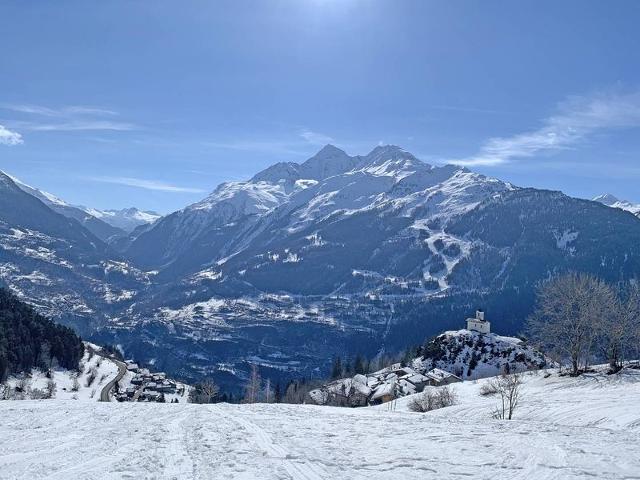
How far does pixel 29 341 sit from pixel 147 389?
118ft

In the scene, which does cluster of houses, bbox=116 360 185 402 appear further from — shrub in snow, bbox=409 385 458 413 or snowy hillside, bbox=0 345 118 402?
shrub in snow, bbox=409 385 458 413

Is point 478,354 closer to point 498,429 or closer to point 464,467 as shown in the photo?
point 498,429

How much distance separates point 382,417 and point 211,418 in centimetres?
1128

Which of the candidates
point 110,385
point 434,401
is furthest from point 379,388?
→ point 110,385

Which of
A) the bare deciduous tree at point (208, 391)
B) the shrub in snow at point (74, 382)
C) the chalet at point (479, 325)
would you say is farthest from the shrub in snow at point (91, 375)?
the chalet at point (479, 325)

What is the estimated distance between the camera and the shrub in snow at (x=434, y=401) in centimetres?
6385

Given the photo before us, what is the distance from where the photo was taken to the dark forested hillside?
134 metres

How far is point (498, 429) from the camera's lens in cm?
2862

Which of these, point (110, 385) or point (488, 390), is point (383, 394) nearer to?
point (488, 390)

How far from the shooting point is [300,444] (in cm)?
2520

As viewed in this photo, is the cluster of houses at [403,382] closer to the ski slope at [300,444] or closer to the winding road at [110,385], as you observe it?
the winding road at [110,385]

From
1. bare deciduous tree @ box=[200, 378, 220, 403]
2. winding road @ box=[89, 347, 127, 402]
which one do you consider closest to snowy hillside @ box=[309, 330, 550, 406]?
bare deciduous tree @ box=[200, 378, 220, 403]

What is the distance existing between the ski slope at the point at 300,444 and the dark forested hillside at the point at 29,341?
11210 cm

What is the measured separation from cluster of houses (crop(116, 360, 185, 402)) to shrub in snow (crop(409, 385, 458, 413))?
86.3m
